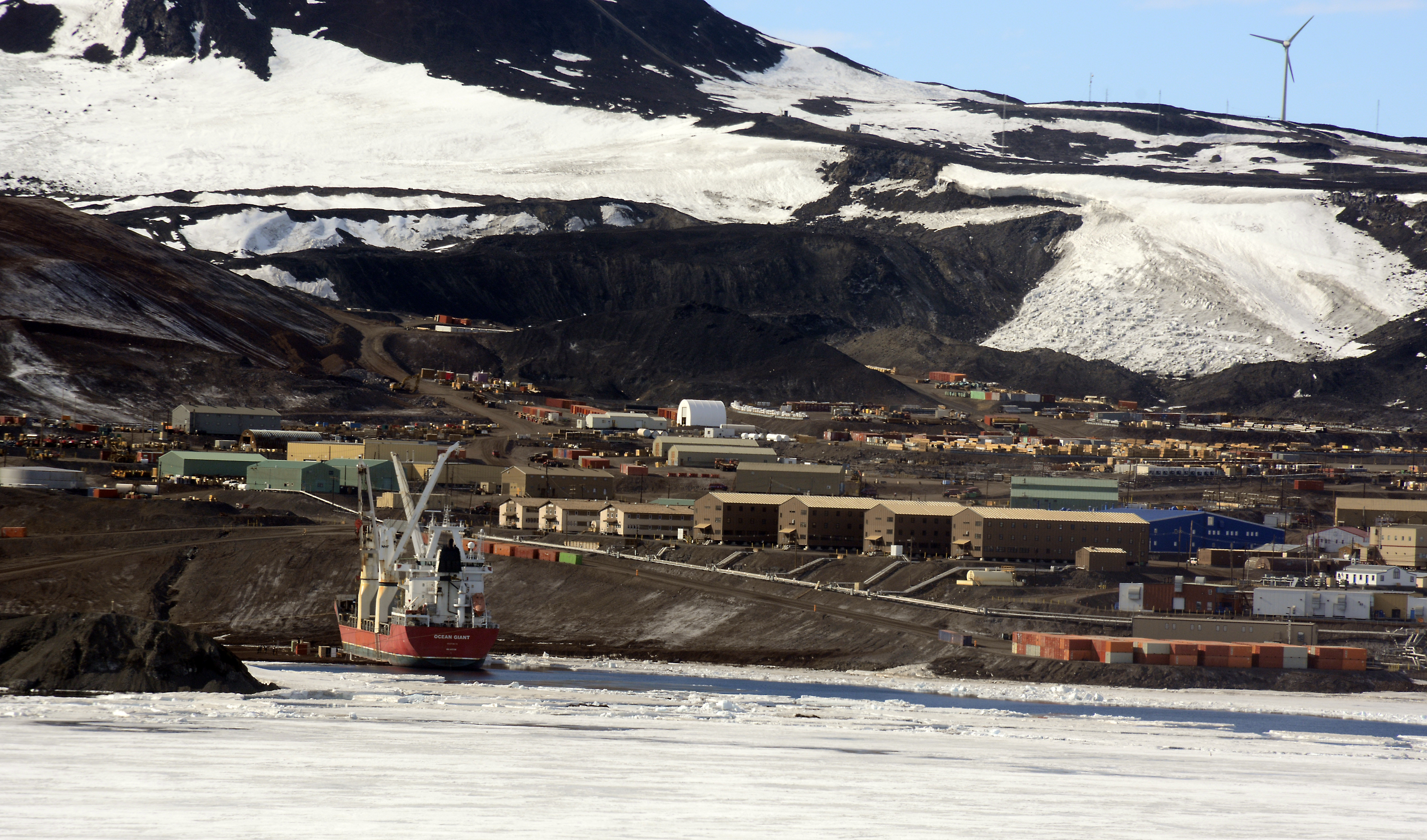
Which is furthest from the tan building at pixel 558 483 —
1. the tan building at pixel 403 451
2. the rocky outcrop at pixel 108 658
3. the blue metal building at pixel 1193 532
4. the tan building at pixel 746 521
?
the rocky outcrop at pixel 108 658

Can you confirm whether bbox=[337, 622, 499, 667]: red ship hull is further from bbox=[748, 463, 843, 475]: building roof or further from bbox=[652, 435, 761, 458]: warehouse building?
bbox=[652, 435, 761, 458]: warehouse building

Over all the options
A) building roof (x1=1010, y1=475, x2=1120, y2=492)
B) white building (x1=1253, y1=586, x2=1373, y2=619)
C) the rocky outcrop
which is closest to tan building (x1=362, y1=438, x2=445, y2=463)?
building roof (x1=1010, y1=475, x2=1120, y2=492)

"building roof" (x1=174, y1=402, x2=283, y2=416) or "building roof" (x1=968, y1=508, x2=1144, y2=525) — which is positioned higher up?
"building roof" (x1=174, y1=402, x2=283, y2=416)

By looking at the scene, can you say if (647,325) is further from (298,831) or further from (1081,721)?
(298,831)

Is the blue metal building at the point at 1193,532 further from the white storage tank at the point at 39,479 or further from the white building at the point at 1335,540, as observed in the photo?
the white storage tank at the point at 39,479

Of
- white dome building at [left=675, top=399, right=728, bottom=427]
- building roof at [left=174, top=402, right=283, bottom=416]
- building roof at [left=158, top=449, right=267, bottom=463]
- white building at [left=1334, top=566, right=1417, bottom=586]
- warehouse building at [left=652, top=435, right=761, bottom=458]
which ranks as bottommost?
white building at [left=1334, top=566, right=1417, bottom=586]
